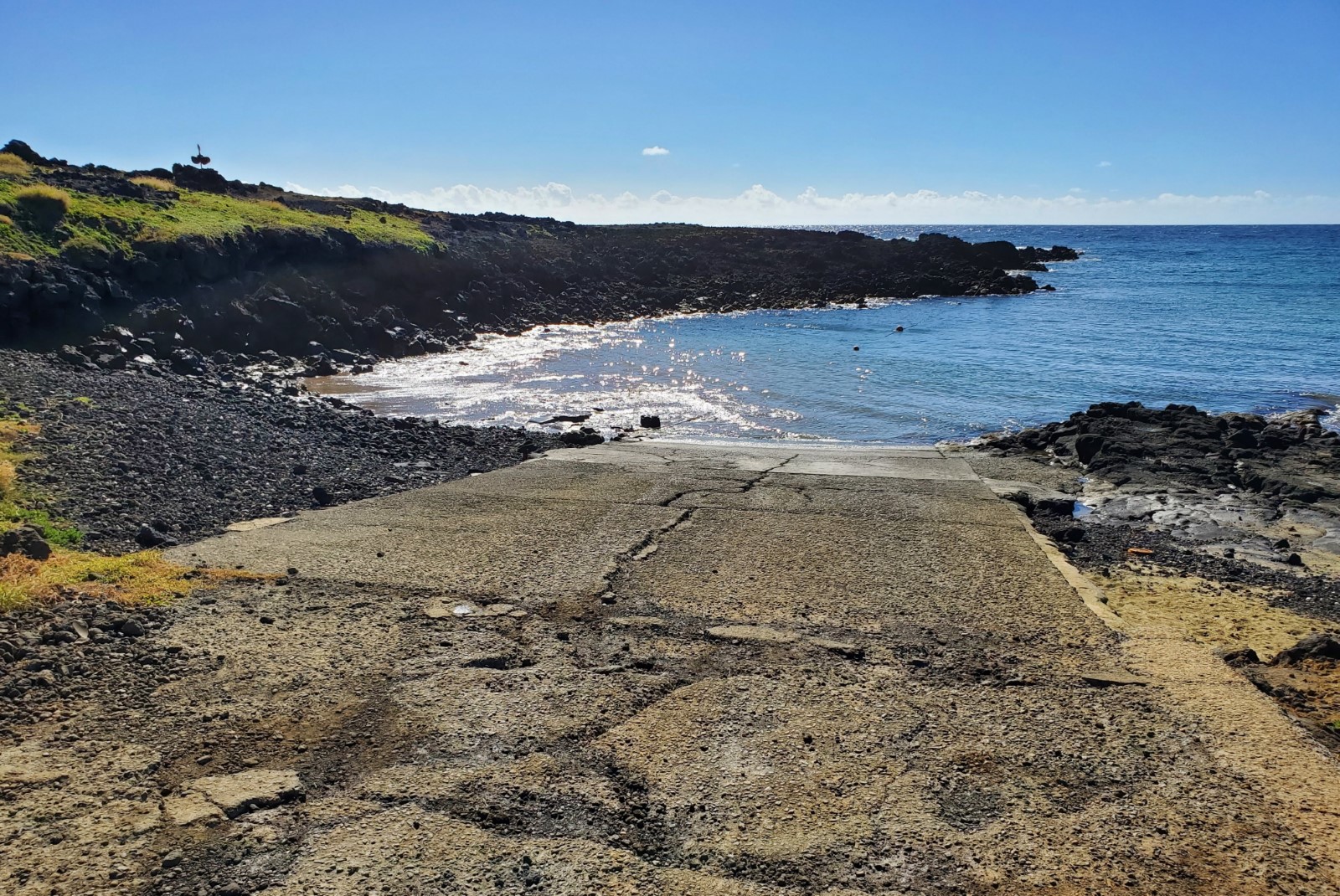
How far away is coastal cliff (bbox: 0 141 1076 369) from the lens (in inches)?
730

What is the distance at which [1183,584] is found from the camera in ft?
25.5

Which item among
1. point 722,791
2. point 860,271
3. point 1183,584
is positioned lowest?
point 1183,584

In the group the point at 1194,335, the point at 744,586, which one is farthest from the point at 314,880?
the point at 1194,335

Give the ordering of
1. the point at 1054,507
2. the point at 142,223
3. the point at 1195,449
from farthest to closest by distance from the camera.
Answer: the point at 142,223, the point at 1195,449, the point at 1054,507

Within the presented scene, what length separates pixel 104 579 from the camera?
571 cm

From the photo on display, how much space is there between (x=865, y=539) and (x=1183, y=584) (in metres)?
2.88

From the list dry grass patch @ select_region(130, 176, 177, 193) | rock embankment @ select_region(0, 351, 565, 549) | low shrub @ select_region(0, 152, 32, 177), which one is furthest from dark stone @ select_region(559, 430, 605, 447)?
dry grass patch @ select_region(130, 176, 177, 193)

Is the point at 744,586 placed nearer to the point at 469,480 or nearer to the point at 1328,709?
the point at 1328,709

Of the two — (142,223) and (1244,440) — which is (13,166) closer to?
(142,223)

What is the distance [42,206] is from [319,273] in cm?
855

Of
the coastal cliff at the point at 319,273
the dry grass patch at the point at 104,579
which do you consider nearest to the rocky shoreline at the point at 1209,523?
the dry grass patch at the point at 104,579

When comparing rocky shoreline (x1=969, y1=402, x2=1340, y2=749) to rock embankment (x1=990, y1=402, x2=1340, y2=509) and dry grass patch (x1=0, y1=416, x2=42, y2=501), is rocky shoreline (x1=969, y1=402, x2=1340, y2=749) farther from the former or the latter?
dry grass patch (x1=0, y1=416, x2=42, y2=501)

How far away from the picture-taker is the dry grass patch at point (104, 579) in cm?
532

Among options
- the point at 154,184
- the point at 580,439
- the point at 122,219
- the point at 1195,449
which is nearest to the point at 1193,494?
the point at 1195,449
